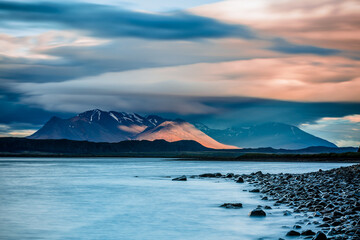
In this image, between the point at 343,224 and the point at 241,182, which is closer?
the point at 343,224

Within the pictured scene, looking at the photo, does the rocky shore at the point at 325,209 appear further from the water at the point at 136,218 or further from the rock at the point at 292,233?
the water at the point at 136,218

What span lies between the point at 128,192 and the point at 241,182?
15.3 meters

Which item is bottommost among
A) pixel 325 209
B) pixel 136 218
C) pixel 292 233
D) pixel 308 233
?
pixel 136 218

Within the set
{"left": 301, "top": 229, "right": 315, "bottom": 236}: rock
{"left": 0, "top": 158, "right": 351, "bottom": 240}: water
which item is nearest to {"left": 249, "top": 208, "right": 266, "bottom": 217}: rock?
{"left": 0, "top": 158, "right": 351, "bottom": 240}: water

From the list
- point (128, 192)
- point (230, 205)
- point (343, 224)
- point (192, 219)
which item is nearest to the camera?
point (343, 224)

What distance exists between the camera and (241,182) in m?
50.8

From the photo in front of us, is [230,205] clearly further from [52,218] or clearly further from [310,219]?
[52,218]

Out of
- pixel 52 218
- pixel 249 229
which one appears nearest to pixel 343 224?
pixel 249 229

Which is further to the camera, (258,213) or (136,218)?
(136,218)

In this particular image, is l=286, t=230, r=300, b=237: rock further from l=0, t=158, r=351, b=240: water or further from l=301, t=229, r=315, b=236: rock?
l=0, t=158, r=351, b=240: water

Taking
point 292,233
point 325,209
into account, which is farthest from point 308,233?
point 325,209

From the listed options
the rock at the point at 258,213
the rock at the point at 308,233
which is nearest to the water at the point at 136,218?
the rock at the point at 258,213

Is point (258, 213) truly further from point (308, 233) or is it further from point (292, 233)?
point (308, 233)

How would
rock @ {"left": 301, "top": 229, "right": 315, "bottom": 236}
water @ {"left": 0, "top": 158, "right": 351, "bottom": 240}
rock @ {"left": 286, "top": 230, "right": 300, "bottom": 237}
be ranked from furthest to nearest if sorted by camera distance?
1. water @ {"left": 0, "top": 158, "right": 351, "bottom": 240}
2. rock @ {"left": 286, "top": 230, "right": 300, "bottom": 237}
3. rock @ {"left": 301, "top": 229, "right": 315, "bottom": 236}
